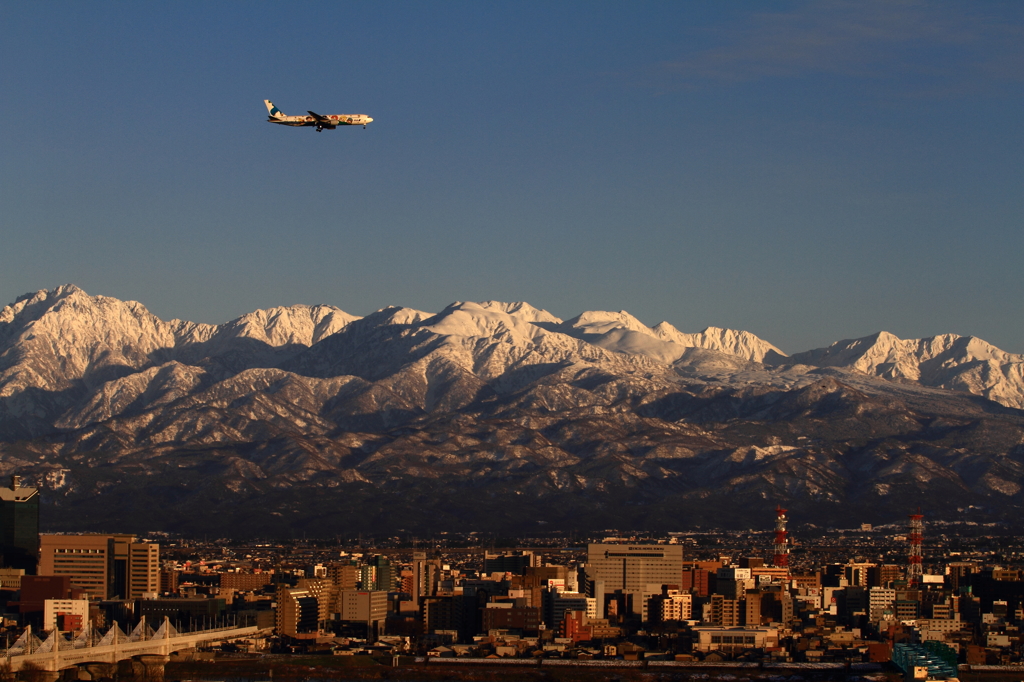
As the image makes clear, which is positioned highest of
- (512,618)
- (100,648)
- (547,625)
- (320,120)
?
(320,120)

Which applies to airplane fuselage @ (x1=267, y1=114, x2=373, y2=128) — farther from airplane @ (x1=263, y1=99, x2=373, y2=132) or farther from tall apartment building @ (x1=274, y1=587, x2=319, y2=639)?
tall apartment building @ (x1=274, y1=587, x2=319, y2=639)

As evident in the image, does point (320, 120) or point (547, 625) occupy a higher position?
point (320, 120)

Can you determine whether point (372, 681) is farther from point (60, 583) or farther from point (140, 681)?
point (60, 583)

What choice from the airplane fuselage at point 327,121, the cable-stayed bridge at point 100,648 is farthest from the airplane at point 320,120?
the cable-stayed bridge at point 100,648

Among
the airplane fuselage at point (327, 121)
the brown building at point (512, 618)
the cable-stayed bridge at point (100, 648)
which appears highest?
the airplane fuselage at point (327, 121)

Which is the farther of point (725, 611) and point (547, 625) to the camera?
point (725, 611)

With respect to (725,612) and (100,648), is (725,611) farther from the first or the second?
(100,648)

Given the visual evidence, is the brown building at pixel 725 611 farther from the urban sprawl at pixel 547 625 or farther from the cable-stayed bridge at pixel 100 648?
the cable-stayed bridge at pixel 100 648

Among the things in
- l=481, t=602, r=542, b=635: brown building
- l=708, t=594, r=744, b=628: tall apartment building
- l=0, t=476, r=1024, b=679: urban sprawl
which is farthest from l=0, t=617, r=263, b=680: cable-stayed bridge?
l=708, t=594, r=744, b=628: tall apartment building

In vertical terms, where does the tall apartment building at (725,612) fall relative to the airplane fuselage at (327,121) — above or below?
below

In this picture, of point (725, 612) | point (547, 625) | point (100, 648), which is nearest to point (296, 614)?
point (547, 625)
